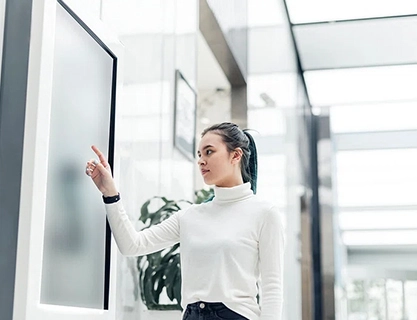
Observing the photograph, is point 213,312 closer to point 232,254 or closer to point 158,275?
point 232,254

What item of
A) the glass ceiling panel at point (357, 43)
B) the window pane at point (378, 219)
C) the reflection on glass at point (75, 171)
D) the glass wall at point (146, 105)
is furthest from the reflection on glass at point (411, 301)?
the reflection on glass at point (75, 171)

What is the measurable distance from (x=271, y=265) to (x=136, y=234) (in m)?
0.36

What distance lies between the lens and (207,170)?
6.20ft

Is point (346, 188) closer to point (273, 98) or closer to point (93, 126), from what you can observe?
point (273, 98)

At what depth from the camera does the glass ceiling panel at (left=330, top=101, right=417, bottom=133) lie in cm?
757

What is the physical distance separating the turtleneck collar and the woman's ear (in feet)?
0.23

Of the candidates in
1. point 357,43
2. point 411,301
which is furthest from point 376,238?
point 357,43

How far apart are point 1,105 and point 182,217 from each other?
0.77 meters

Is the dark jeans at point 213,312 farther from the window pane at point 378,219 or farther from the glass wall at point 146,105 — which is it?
the window pane at point 378,219

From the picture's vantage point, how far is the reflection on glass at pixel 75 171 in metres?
1.40

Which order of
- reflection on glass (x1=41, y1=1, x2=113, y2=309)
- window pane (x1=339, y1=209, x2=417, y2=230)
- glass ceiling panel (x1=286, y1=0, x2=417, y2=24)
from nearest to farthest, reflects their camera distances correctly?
reflection on glass (x1=41, y1=1, x2=113, y2=309) → glass ceiling panel (x1=286, y1=0, x2=417, y2=24) → window pane (x1=339, y1=209, x2=417, y2=230)

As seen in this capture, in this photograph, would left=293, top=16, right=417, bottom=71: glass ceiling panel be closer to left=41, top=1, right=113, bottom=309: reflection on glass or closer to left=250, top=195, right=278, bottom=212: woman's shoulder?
left=250, top=195, right=278, bottom=212: woman's shoulder

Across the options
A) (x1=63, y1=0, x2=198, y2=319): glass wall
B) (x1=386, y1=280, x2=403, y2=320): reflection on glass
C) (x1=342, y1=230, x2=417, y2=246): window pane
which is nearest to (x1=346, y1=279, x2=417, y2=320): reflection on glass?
(x1=386, y1=280, x2=403, y2=320): reflection on glass

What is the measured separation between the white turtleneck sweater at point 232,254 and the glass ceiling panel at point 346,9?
4157 mm
